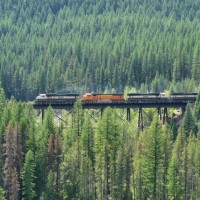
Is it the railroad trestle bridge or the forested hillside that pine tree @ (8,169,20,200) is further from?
the forested hillside

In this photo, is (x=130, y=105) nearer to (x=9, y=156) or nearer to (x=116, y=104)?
(x=116, y=104)

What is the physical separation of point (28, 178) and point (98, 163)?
787cm

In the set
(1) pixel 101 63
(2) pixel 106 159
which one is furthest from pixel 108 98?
(1) pixel 101 63

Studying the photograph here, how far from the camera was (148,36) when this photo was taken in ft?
616

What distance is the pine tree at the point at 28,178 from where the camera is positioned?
82875 mm

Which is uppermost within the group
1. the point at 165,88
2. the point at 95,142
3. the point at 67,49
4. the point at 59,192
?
the point at 67,49

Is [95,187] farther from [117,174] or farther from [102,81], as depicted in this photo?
[102,81]

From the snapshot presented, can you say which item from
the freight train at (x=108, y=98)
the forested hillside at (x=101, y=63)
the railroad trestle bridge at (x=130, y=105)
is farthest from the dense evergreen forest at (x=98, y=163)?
the forested hillside at (x=101, y=63)

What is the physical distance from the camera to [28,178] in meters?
83.0

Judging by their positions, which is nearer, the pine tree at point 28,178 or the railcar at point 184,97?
the pine tree at point 28,178

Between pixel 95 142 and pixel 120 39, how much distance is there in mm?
99343

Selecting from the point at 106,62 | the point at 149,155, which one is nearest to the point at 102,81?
the point at 106,62

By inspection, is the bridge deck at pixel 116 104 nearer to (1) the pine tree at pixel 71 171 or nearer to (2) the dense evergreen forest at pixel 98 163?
(2) the dense evergreen forest at pixel 98 163

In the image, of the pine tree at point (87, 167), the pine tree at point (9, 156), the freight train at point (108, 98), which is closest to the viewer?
the pine tree at point (87, 167)
